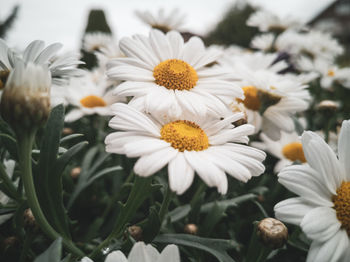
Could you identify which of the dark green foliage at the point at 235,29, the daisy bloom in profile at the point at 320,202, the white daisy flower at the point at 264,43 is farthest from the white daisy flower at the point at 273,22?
the dark green foliage at the point at 235,29

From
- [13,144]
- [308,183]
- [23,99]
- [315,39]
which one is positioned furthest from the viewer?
[315,39]

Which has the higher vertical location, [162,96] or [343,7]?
[162,96]

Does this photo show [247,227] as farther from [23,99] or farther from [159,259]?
[23,99]

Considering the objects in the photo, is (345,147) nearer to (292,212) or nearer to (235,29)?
(292,212)

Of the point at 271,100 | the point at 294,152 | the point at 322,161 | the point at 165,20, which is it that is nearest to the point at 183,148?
the point at 322,161

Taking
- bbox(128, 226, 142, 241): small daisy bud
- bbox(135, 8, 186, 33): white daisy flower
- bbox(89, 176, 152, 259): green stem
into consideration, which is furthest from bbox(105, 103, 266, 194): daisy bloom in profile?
bbox(135, 8, 186, 33): white daisy flower

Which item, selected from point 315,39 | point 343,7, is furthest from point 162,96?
point 343,7
